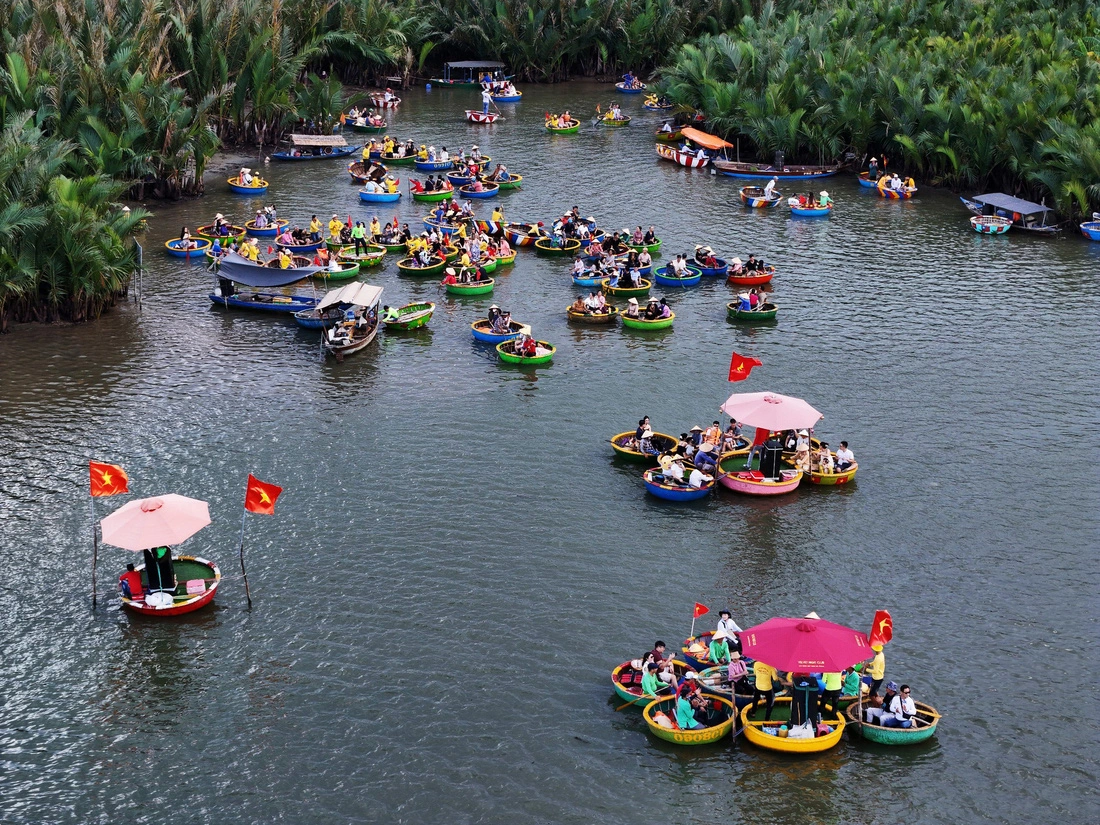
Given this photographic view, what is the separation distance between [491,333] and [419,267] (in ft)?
39.8

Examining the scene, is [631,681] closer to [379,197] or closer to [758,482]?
[758,482]

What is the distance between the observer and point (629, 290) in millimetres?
67812

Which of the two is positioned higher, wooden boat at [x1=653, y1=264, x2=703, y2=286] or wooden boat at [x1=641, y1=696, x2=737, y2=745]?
wooden boat at [x1=653, y1=264, x2=703, y2=286]

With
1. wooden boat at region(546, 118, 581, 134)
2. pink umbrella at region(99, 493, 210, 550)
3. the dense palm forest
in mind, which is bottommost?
wooden boat at region(546, 118, 581, 134)

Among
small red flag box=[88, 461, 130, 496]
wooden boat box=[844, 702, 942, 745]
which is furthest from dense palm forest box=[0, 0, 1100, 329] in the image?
wooden boat box=[844, 702, 942, 745]

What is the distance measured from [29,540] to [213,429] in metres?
10.2

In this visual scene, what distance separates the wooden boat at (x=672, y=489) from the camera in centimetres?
4584

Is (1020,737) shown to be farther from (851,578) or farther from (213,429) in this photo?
(213,429)

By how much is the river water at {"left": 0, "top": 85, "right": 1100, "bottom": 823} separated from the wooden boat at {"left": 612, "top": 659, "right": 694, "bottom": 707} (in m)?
0.61

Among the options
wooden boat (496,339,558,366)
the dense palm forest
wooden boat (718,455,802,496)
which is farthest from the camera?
the dense palm forest

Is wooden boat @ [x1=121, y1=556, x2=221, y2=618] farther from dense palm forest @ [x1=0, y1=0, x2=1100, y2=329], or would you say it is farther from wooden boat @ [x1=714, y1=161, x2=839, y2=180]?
wooden boat @ [x1=714, y1=161, x2=839, y2=180]

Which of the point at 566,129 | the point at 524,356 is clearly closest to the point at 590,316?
the point at 524,356

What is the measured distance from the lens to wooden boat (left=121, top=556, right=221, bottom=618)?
38.2m

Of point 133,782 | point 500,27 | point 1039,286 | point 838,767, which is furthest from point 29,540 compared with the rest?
point 500,27
